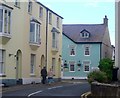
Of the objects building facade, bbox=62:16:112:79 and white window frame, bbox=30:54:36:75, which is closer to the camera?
white window frame, bbox=30:54:36:75

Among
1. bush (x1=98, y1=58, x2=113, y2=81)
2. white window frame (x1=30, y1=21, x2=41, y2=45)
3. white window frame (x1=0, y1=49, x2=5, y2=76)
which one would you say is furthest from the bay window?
bush (x1=98, y1=58, x2=113, y2=81)

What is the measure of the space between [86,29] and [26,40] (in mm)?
35651

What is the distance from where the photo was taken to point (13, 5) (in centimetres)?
3281

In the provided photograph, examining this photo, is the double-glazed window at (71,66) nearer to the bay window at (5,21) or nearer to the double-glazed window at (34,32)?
the double-glazed window at (34,32)

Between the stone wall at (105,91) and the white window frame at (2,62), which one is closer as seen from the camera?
the stone wall at (105,91)

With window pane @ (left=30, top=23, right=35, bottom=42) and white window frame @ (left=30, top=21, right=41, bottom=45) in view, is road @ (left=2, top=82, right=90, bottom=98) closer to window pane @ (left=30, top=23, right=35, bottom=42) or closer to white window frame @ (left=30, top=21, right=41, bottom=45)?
white window frame @ (left=30, top=21, right=41, bottom=45)

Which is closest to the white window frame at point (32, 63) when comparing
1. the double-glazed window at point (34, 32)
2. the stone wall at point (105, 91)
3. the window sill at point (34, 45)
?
the window sill at point (34, 45)

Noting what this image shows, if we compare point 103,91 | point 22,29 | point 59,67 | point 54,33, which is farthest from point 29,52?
point 103,91

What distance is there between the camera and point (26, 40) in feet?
120

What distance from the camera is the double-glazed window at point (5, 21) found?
30203 mm

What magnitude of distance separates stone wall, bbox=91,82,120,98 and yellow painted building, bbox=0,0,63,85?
505 inches

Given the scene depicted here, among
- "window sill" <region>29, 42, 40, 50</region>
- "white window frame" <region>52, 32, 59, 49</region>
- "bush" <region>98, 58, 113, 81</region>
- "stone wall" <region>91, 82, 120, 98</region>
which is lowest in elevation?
"stone wall" <region>91, 82, 120, 98</region>

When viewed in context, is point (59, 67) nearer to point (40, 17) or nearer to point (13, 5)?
point (40, 17)

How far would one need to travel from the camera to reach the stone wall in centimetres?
1670
